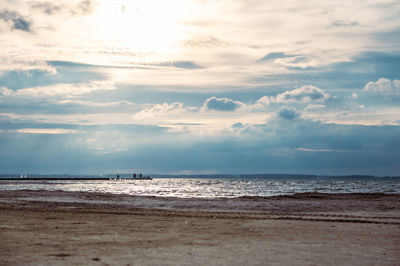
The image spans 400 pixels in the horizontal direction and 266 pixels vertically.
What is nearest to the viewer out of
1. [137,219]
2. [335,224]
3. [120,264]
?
[120,264]

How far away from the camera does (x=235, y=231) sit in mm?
18609

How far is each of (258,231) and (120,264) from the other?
28.0ft

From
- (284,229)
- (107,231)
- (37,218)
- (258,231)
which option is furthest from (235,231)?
(37,218)

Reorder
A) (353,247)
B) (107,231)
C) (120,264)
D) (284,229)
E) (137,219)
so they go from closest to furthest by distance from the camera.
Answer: (120,264) → (353,247) → (107,231) → (284,229) → (137,219)

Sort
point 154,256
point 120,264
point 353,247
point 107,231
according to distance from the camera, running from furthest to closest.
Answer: point 107,231
point 353,247
point 154,256
point 120,264

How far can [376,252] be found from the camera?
1367cm

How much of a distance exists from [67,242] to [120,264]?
165 inches

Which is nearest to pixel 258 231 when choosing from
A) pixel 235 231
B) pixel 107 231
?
pixel 235 231

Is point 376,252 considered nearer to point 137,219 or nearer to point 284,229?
point 284,229

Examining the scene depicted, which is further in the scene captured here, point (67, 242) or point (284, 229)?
point (284, 229)

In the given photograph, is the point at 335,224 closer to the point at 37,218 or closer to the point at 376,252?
the point at 376,252

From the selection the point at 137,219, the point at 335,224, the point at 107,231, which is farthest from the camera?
the point at 137,219

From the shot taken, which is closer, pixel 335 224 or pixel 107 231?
pixel 107 231

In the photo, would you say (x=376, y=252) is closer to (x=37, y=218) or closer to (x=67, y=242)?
(x=67, y=242)
